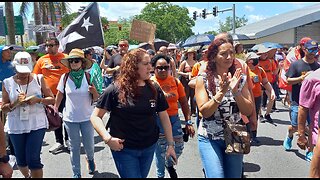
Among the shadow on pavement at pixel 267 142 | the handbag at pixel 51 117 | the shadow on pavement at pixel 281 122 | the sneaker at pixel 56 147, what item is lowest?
the shadow on pavement at pixel 281 122

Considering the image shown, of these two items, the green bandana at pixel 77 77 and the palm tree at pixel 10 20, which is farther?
the palm tree at pixel 10 20

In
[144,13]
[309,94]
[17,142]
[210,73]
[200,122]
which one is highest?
[144,13]

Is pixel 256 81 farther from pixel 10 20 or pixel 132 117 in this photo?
pixel 10 20

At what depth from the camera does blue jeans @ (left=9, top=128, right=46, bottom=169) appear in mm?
3923

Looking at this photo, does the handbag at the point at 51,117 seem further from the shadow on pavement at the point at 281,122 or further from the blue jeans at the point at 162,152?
the shadow on pavement at the point at 281,122

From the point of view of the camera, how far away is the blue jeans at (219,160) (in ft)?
9.82

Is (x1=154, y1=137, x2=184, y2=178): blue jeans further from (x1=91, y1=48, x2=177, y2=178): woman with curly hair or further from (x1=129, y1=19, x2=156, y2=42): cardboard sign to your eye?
(x1=129, y1=19, x2=156, y2=42): cardboard sign

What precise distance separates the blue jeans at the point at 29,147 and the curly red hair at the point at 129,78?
1457mm

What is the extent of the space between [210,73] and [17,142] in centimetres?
236

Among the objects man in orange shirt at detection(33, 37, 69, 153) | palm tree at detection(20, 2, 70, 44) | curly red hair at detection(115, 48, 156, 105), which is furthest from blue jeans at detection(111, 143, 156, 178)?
palm tree at detection(20, 2, 70, 44)

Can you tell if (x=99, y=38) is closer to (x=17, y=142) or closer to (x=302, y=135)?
(x=17, y=142)

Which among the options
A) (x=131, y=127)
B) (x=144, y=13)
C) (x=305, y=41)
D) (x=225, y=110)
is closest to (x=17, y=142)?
(x=131, y=127)

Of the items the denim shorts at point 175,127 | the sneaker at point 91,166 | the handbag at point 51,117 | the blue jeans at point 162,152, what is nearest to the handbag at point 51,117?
the handbag at point 51,117

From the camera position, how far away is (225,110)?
10.1 feet
